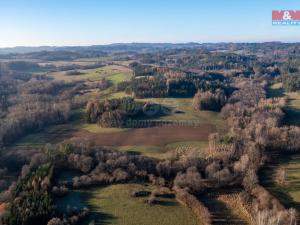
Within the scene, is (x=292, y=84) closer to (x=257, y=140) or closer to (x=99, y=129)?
(x=257, y=140)

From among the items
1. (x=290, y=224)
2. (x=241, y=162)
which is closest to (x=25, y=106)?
(x=241, y=162)

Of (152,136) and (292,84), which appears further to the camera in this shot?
(292,84)

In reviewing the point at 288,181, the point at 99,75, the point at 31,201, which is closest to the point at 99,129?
the point at 31,201

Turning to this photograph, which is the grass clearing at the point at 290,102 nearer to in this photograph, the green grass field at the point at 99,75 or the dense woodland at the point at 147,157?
the dense woodland at the point at 147,157

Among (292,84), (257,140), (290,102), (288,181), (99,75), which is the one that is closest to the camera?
(288,181)

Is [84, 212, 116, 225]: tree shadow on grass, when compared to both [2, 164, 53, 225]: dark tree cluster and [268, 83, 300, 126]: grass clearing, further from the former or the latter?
[268, 83, 300, 126]: grass clearing

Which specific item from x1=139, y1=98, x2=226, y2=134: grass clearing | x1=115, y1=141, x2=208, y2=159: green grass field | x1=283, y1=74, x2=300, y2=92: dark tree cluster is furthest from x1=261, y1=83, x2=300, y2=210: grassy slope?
x1=283, y1=74, x2=300, y2=92: dark tree cluster

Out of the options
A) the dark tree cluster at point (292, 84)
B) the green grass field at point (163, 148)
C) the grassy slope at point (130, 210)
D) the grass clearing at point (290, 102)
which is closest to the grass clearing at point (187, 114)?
the green grass field at point (163, 148)
